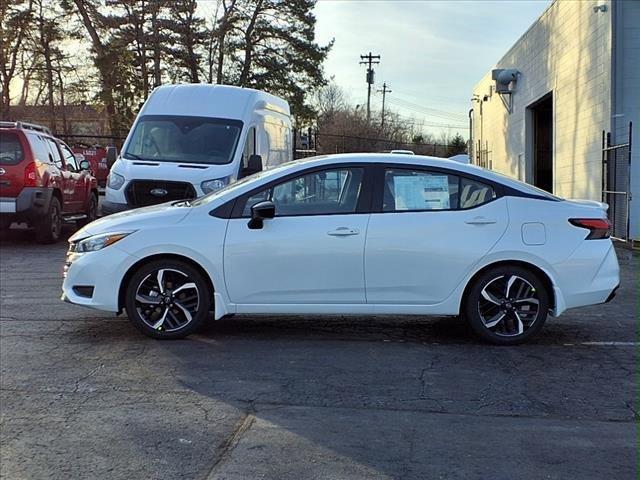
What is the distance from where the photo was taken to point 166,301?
6016 millimetres

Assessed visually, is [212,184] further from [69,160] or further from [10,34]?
[10,34]

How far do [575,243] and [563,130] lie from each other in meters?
14.1

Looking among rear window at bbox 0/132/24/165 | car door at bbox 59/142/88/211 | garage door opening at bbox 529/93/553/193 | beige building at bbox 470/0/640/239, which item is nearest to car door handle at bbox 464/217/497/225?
beige building at bbox 470/0/640/239

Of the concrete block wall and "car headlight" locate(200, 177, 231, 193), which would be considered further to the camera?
the concrete block wall

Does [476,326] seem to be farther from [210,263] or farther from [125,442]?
[125,442]

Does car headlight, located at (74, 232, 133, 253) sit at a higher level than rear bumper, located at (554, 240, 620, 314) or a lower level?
higher

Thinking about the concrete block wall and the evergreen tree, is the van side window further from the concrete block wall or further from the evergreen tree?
the evergreen tree

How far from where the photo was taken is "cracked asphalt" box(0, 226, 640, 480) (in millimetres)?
Answer: 3703

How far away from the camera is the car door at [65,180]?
43.1ft

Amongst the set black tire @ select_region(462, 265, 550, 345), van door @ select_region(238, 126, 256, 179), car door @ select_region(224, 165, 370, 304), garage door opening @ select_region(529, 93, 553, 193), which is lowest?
black tire @ select_region(462, 265, 550, 345)

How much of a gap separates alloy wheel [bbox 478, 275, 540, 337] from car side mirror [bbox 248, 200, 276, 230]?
6.50 feet

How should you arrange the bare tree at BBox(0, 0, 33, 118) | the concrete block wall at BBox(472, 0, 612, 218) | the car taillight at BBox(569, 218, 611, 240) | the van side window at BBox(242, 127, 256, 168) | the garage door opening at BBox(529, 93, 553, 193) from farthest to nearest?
the bare tree at BBox(0, 0, 33, 118) → the garage door opening at BBox(529, 93, 553, 193) → the concrete block wall at BBox(472, 0, 612, 218) → the van side window at BBox(242, 127, 256, 168) → the car taillight at BBox(569, 218, 611, 240)

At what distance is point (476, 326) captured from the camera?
19.5 ft

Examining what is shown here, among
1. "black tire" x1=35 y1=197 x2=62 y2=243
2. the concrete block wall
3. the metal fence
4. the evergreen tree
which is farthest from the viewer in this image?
the evergreen tree
